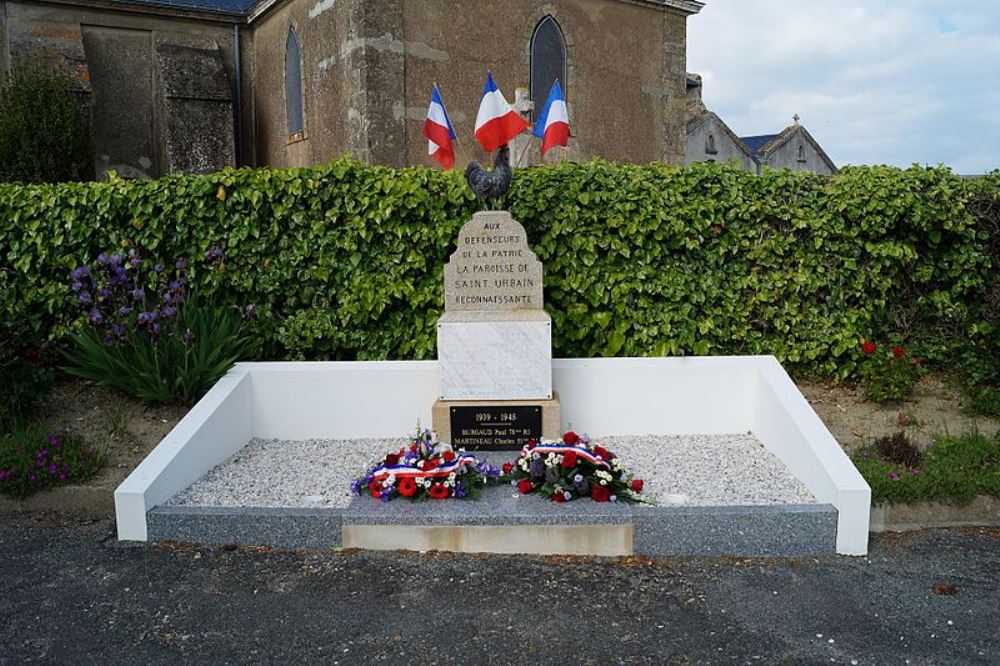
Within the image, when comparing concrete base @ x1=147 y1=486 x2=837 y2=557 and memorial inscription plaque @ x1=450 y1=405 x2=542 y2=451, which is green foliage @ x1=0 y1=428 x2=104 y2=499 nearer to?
concrete base @ x1=147 y1=486 x2=837 y2=557

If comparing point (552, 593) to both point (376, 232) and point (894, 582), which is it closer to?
point (894, 582)

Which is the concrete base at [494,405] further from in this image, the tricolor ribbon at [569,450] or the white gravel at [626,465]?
the tricolor ribbon at [569,450]

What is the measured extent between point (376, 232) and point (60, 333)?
9.37 ft

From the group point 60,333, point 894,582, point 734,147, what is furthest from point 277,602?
point 734,147

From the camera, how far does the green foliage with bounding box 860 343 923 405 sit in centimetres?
669

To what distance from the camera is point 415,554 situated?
4.45 m

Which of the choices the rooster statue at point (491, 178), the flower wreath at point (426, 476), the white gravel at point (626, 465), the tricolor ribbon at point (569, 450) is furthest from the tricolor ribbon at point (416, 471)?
the rooster statue at point (491, 178)

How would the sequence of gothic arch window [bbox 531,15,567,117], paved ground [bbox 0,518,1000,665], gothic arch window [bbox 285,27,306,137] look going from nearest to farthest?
paved ground [bbox 0,518,1000,665] → gothic arch window [bbox 531,15,567,117] → gothic arch window [bbox 285,27,306,137]

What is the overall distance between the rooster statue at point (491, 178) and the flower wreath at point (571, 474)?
2216 millimetres

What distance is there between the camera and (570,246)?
6.89 m

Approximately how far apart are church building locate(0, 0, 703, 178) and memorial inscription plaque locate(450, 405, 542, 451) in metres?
7.02

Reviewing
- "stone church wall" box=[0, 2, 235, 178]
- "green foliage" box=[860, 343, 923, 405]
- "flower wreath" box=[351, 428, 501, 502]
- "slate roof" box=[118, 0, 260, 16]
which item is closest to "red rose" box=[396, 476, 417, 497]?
"flower wreath" box=[351, 428, 501, 502]

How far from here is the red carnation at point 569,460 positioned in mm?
4824

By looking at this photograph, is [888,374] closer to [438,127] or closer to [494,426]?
[494,426]
